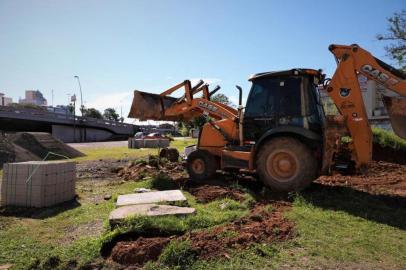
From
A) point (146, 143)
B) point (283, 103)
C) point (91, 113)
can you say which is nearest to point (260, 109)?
point (283, 103)

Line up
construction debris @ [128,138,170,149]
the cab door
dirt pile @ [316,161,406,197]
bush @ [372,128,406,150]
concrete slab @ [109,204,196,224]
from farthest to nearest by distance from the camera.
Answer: construction debris @ [128,138,170,149] → bush @ [372,128,406,150] → dirt pile @ [316,161,406,197] → the cab door → concrete slab @ [109,204,196,224]

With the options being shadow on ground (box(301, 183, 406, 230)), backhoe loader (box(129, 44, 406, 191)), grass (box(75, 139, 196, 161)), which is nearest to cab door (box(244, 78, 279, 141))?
backhoe loader (box(129, 44, 406, 191))

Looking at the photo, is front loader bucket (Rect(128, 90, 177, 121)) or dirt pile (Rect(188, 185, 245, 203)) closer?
dirt pile (Rect(188, 185, 245, 203))

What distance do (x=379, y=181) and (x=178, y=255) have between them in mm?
7514

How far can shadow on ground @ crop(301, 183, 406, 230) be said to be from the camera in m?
6.26

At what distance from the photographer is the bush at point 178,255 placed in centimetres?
421

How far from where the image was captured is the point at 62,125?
58750 millimetres

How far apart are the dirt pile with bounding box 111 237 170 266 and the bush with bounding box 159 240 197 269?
15cm

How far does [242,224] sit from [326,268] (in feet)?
4.84

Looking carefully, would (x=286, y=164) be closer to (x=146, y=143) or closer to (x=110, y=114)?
(x=146, y=143)

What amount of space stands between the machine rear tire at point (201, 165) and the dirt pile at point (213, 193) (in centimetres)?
92

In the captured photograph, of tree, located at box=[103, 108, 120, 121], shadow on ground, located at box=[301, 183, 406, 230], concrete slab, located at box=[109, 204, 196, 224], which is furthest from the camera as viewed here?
tree, located at box=[103, 108, 120, 121]

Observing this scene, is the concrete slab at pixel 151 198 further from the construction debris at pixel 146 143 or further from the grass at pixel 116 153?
the construction debris at pixel 146 143

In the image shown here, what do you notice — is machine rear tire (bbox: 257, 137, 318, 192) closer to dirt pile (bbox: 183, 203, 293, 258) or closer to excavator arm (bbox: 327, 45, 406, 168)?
excavator arm (bbox: 327, 45, 406, 168)
